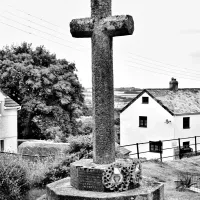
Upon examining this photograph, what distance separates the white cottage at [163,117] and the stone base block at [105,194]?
29055mm

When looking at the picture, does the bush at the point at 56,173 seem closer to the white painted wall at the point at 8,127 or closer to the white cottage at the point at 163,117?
the white painted wall at the point at 8,127

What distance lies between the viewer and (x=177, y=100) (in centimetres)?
3606

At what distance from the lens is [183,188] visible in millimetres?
9195

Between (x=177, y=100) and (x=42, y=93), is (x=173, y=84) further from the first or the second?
(x=42, y=93)

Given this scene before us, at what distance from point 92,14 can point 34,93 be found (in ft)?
95.3

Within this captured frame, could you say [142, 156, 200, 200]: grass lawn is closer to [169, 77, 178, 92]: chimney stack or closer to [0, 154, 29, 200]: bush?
[0, 154, 29, 200]: bush

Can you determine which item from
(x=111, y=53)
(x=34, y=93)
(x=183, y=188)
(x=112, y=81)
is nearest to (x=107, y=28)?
(x=111, y=53)

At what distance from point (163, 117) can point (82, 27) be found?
3041cm

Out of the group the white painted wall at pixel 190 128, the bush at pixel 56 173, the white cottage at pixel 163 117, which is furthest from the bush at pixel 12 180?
the white painted wall at pixel 190 128

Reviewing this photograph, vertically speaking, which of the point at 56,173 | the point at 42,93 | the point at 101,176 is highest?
the point at 42,93

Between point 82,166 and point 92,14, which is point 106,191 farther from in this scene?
point 92,14

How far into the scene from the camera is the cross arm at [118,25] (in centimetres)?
576

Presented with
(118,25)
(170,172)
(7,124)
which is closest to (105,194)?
(118,25)

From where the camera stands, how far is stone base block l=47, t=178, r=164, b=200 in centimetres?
538
